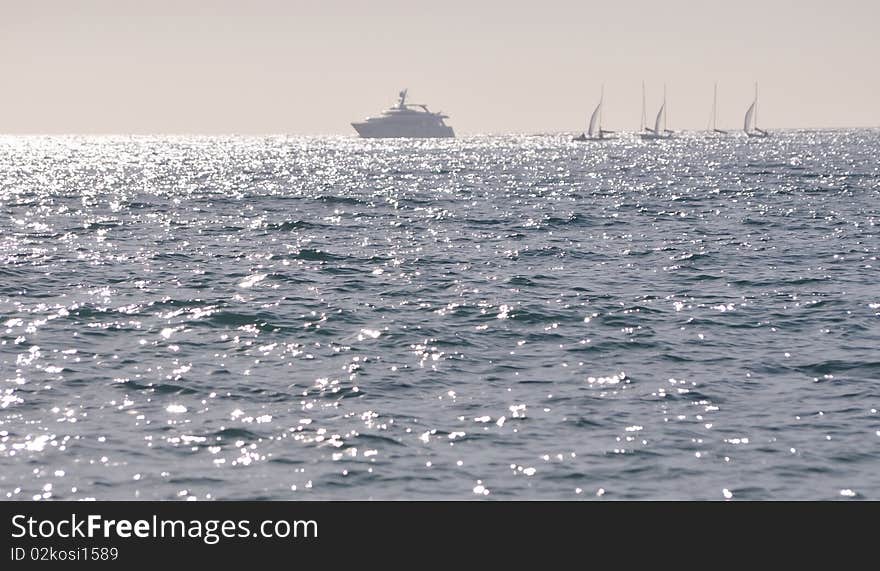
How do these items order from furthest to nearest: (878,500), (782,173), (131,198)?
(782,173)
(131,198)
(878,500)

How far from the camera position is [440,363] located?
21406 mm

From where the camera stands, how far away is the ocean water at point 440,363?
14.9 meters

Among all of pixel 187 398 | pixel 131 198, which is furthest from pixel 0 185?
pixel 187 398

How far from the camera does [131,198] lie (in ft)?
232

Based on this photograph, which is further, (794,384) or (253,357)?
(253,357)

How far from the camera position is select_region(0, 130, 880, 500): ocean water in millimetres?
14852
